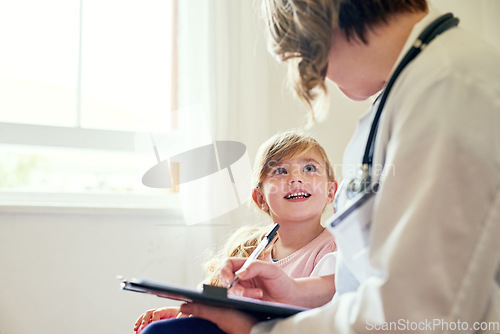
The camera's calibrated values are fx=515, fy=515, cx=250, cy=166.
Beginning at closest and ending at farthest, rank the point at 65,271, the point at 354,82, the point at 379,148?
the point at 379,148
the point at 354,82
the point at 65,271

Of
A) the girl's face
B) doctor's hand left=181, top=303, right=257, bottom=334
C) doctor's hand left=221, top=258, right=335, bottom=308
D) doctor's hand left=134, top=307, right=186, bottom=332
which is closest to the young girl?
the girl's face

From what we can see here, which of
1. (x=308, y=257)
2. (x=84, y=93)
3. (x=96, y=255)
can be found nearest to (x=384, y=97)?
(x=308, y=257)

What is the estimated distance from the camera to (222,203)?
1.99 m

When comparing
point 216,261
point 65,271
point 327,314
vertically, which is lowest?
point 65,271

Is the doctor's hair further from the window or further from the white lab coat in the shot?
the window

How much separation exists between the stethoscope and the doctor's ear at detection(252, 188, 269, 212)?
32.1 inches

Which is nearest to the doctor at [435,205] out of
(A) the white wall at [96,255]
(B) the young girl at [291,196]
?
(B) the young girl at [291,196]

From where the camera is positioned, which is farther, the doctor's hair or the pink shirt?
the pink shirt

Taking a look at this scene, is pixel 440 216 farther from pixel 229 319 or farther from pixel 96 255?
pixel 96 255

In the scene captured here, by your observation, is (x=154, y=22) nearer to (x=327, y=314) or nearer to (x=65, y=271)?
A: (x=65, y=271)

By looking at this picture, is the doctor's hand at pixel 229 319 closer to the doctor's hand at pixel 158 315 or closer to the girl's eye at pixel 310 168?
the doctor's hand at pixel 158 315

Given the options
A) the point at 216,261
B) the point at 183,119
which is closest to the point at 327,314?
the point at 216,261

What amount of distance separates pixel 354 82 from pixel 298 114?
4.66 ft

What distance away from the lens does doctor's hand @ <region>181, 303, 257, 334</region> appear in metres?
0.74
